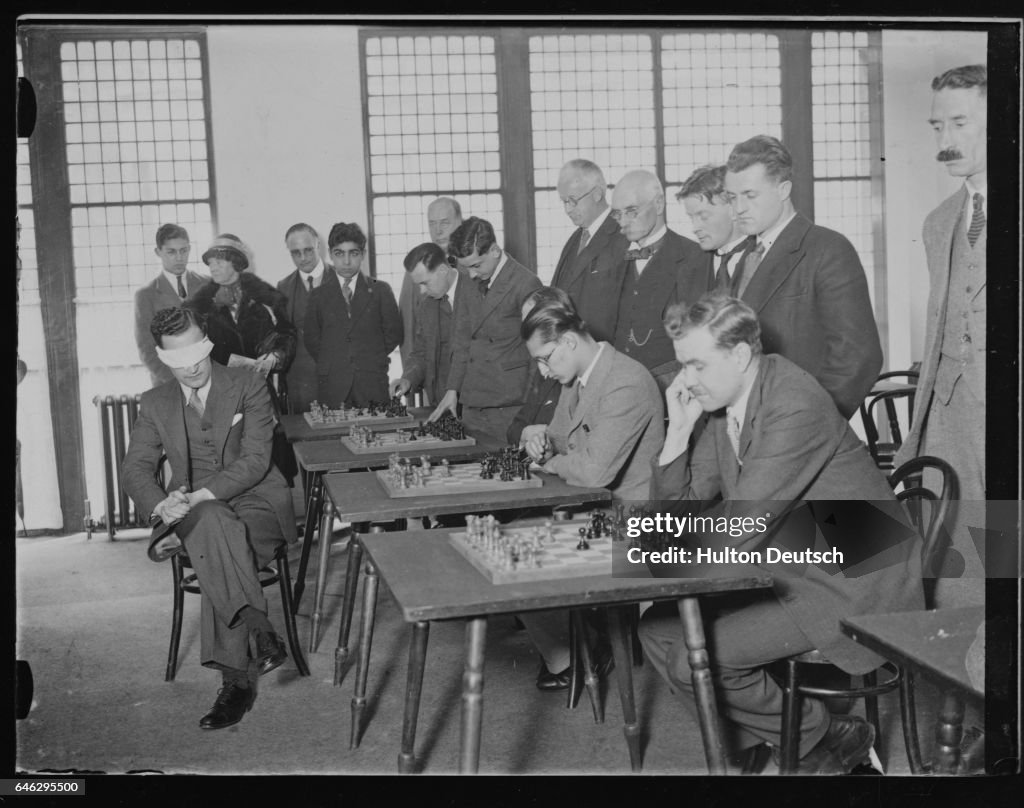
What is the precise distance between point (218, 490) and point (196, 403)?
14.9 inches

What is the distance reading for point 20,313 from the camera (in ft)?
10.9

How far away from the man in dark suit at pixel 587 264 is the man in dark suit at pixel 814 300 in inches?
39.1

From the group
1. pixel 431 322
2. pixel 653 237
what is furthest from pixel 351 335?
pixel 653 237

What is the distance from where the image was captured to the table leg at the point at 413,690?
260 cm

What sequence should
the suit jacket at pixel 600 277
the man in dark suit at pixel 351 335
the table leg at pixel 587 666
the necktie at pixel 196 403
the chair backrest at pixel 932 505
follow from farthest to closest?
the man in dark suit at pixel 351 335, the suit jacket at pixel 600 277, the necktie at pixel 196 403, the table leg at pixel 587 666, the chair backrest at pixel 932 505

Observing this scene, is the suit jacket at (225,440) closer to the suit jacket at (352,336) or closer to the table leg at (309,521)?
the table leg at (309,521)

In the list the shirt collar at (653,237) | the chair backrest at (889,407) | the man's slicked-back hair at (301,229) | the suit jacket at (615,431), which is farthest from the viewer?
the man's slicked-back hair at (301,229)

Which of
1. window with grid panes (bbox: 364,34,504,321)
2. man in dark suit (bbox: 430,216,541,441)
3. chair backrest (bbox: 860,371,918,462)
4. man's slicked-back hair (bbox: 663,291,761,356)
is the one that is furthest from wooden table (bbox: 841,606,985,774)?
window with grid panes (bbox: 364,34,504,321)

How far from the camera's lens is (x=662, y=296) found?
14.9 ft

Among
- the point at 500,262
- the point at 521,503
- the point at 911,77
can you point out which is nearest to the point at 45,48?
the point at 521,503

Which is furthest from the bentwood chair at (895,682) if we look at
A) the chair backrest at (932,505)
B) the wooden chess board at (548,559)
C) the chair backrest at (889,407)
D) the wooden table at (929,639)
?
the chair backrest at (889,407)

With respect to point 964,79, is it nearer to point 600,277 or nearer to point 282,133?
point 600,277

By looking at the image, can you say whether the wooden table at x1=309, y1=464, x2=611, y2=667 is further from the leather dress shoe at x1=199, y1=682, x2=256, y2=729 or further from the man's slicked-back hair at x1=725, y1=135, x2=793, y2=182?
the man's slicked-back hair at x1=725, y1=135, x2=793, y2=182

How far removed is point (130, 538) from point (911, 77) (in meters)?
4.64
